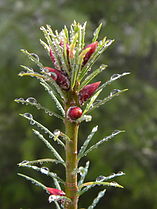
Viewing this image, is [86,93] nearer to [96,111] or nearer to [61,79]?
[61,79]

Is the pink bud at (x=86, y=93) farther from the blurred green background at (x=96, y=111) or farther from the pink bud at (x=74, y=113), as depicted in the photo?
the blurred green background at (x=96, y=111)

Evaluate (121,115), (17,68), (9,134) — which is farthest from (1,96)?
(121,115)

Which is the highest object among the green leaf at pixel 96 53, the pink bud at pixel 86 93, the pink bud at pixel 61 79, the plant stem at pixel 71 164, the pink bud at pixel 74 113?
the green leaf at pixel 96 53

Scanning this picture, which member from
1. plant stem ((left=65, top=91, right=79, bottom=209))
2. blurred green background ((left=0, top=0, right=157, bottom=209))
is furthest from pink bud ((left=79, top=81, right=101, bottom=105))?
blurred green background ((left=0, top=0, right=157, bottom=209))

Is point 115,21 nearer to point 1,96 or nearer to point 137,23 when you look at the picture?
point 137,23

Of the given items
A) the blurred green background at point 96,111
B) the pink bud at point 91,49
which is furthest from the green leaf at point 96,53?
the blurred green background at point 96,111

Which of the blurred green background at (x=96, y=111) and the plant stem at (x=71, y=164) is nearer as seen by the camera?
the plant stem at (x=71, y=164)
